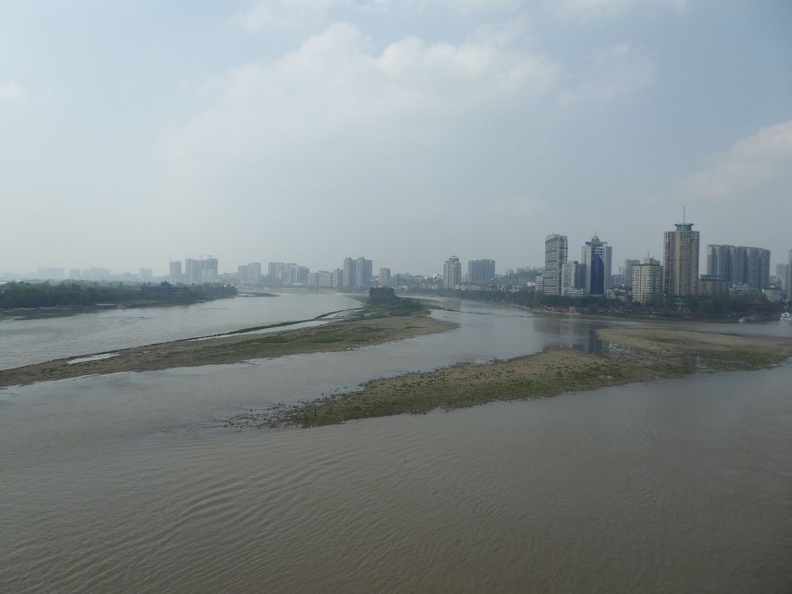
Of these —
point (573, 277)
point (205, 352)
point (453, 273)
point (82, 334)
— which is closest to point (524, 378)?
point (205, 352)

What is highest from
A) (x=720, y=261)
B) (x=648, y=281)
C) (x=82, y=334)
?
(x=720, y=261)

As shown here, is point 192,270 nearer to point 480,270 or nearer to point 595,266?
point 480,270

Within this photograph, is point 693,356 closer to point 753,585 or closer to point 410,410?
point 410,410

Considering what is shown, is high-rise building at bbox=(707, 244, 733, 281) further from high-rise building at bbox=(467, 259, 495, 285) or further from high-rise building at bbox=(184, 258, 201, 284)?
high-rise building at bbox=(184, 258, 201, 284)

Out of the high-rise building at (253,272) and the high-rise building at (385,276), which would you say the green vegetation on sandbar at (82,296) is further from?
the high-rise building at (253,272)

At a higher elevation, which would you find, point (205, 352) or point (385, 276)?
point (385, 276)

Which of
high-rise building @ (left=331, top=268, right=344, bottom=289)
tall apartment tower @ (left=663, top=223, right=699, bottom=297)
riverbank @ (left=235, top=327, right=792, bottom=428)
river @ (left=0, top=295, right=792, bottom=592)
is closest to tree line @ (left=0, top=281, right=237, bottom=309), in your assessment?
river @ (left=0, top=295, right=792, bottom=592)
